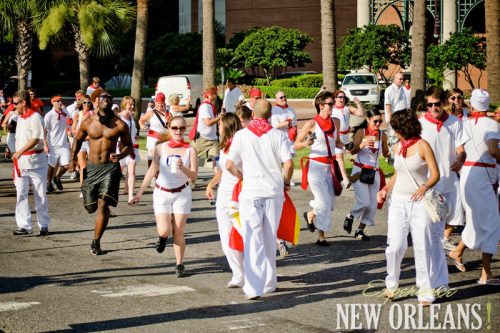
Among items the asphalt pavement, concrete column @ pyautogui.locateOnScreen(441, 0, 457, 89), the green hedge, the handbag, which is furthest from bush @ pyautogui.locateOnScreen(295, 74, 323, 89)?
the handbag

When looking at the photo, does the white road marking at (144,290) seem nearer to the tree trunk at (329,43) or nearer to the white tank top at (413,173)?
the white tank top at (413,173)

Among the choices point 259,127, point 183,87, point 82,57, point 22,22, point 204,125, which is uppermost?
point 22,22

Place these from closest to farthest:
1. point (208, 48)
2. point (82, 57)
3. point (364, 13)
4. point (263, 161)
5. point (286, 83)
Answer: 1. point (263, 161)
2. point (208, 48)
3. point (82, 57)
4. point (286, 83)
5. point (364, 13)

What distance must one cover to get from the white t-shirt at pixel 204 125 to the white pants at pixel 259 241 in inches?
378

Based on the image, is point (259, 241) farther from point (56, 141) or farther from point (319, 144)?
point (56, 141)

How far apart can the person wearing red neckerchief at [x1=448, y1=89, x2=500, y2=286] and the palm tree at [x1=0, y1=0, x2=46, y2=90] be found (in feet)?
101

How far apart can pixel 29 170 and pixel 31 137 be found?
490mm

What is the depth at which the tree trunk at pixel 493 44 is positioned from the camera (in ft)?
88.7

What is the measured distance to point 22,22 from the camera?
42188 mm

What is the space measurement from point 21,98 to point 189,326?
22.7 ft

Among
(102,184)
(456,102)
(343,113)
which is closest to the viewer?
(102,184)

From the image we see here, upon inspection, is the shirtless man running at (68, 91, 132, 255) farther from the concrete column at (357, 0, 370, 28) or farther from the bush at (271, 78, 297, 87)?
the concrete column at (357, 0, 370, 28)

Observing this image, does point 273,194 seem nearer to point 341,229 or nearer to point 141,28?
point 341,229

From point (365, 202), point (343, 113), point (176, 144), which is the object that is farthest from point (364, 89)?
point (176, 144)
